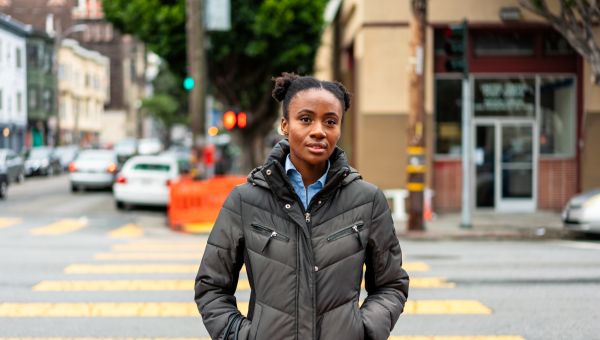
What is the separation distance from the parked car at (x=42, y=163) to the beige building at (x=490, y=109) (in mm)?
23799

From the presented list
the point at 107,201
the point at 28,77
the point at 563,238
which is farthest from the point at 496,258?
the point at 28,77

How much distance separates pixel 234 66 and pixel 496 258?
18107 millimetres

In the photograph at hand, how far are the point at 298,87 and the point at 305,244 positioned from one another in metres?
0.60

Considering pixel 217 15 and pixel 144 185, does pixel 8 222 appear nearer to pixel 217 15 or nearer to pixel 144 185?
pixel 144 185

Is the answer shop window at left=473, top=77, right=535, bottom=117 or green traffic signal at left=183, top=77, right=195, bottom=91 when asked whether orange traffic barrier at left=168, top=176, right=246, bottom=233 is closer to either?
green traffic signal at left=183, top=77, right=195, bottom=91

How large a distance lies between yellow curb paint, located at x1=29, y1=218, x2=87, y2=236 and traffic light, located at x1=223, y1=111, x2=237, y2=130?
3.98m

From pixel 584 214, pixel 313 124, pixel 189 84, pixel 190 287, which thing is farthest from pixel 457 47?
pixel 313 124

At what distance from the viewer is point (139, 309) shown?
7746 mm

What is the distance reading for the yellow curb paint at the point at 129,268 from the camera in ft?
32.9

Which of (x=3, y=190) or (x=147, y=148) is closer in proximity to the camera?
(x=3, y=190)

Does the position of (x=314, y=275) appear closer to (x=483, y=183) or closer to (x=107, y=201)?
(x=483, y=183)

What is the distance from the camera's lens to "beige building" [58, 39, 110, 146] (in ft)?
216

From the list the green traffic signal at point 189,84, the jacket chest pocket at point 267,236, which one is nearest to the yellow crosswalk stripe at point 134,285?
the jacket chest pocket at point 267,236

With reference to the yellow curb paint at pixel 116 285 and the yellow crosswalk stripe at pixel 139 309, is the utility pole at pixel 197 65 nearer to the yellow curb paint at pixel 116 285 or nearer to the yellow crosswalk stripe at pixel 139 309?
the yellow curb paint at pixel 116 285
